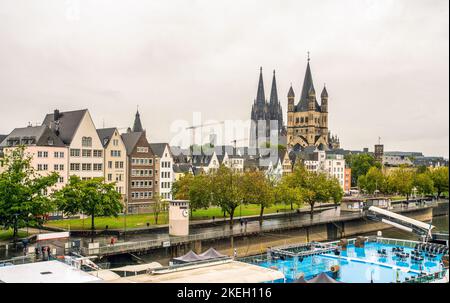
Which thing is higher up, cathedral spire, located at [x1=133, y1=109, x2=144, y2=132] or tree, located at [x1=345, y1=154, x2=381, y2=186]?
cathedral spire, located at [x1=133, y1=109, x2=144, y2=132]

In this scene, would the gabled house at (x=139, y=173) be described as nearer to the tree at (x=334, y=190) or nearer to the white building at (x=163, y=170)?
the white building at (x=163, y=170)

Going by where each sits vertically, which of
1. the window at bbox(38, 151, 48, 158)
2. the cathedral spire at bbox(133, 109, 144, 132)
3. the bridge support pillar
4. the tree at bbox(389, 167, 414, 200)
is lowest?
the bridge support pillar

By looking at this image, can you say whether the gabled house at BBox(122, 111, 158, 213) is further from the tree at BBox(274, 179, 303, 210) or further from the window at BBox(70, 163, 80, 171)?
the tree at BBox(274, 179, 303, 210)

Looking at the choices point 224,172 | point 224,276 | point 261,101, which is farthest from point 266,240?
point 261,101

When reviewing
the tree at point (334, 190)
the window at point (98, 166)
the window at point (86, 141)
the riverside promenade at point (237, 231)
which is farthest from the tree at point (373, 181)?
the window at point (86, 141)

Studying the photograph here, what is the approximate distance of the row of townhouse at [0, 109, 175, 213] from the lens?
6047 cm

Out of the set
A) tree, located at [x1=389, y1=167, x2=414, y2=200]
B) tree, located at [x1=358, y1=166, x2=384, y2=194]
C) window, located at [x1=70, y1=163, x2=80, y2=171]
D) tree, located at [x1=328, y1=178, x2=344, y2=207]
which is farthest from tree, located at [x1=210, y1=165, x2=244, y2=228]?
tree, located at [x1=358, y1=166, x2=384, y2=194]

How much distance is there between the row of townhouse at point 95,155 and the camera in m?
60.5

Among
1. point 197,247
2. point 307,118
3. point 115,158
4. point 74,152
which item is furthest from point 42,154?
point 307,118

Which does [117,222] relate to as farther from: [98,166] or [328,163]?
[328,163]

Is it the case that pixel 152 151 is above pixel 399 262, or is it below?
above

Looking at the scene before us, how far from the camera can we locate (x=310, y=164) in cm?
12850
